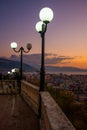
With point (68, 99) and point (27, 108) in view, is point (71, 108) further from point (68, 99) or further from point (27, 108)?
point (27, 108)

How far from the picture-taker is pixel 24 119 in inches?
Result: 388

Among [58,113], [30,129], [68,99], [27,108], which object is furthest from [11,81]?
[58,113]

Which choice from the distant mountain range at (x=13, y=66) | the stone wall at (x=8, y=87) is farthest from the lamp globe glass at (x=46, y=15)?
the distant mountain range at (x=13, y=66)

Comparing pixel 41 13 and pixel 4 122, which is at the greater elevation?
pixel 41 13

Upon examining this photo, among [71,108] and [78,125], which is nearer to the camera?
[78,125]

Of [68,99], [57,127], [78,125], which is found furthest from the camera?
[68,99]

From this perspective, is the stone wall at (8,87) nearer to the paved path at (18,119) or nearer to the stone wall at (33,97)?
the stone wall at (33,97)

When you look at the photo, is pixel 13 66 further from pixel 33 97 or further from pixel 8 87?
pixel 33 97

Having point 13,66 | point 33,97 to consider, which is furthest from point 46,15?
point 13,66

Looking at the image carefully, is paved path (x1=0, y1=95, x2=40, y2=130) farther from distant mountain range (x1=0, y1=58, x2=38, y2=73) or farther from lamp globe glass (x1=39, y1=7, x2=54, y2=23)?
distant mountain range (x1=0, y1=58, x2=38, y2=73)

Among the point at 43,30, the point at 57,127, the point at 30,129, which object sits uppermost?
the point at 43,30

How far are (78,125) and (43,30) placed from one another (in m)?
3.65

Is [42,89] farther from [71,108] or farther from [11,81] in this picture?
[11,81]

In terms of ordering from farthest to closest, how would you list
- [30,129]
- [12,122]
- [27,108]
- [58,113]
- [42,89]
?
[27,108] → [42,89] → [12,122] → [30,129] → [58,113]
